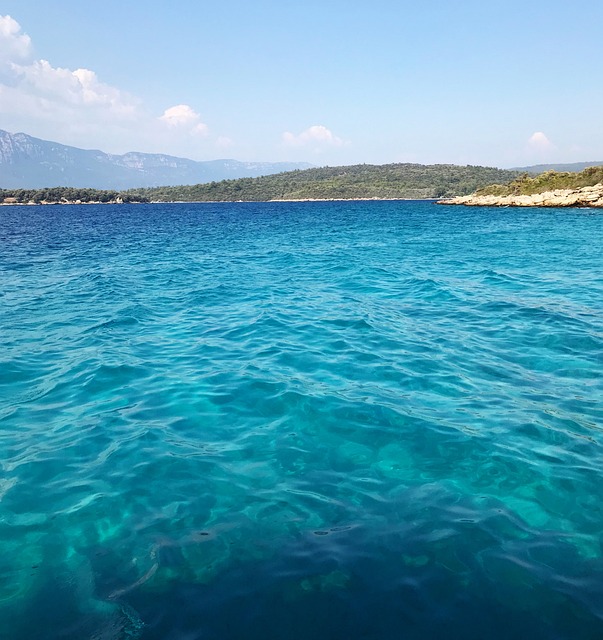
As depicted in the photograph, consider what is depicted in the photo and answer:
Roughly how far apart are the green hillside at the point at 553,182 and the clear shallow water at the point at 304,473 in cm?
9000

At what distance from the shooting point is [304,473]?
7285 millimetres

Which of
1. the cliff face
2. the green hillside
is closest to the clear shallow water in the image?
the cliff face

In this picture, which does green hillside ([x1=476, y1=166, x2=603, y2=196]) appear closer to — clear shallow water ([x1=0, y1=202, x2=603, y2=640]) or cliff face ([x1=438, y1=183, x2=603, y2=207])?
cliff face ([x1=438, y1=183, x2=603, y2=207])

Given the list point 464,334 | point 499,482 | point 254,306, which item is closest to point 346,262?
point 254,306

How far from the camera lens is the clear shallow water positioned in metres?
4.78

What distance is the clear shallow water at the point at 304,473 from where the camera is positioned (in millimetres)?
4781

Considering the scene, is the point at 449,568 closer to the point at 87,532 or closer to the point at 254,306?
the point at 87,532

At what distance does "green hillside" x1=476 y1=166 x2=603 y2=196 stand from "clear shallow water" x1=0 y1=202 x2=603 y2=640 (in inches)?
3543

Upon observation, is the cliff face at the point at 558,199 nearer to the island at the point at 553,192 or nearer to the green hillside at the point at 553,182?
the island at the point at 553,192

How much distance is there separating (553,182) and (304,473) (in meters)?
111

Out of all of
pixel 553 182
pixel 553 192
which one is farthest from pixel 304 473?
pixel 553 182

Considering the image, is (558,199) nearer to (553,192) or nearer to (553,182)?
(553,192)

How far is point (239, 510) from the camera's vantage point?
6.41m

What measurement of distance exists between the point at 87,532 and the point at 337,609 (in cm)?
350
